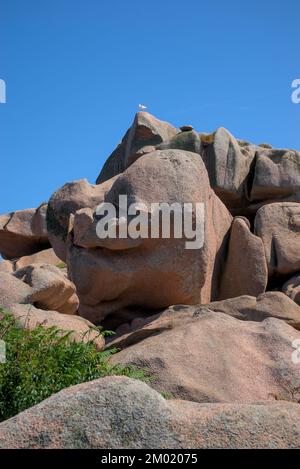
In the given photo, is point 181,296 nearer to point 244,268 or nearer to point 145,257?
point 145,257

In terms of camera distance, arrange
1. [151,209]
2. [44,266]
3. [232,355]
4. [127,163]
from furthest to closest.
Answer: [127,163], [151,209], [44,266], [232,355]

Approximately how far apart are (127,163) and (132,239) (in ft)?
22.0

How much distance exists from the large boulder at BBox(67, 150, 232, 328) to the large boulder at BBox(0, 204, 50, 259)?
8471 mm

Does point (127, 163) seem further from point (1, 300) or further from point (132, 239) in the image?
point (1, 300)

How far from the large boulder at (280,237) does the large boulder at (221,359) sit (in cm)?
333

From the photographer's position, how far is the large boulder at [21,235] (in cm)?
1948

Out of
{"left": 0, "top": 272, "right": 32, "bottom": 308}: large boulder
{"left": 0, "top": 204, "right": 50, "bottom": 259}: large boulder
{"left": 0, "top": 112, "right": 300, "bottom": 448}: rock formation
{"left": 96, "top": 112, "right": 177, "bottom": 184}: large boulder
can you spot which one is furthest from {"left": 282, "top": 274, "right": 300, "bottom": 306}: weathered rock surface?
{"left": 0, "top": 204, "right": 50, "bottom": 259}: large boulder

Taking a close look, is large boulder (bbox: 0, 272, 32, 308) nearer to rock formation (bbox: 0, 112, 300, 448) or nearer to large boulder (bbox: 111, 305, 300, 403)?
rock formation (bbox: 0, 112, 300, 448)

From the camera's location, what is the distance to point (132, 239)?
1041cm

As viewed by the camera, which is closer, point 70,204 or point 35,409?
point 35,409

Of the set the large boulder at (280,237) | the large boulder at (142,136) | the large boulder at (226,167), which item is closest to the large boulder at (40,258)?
the large boulder at (142,136)

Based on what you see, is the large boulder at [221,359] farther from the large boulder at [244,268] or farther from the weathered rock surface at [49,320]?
the large boulder at [244,268]

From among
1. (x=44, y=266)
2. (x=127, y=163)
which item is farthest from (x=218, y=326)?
(x=127, y=163)

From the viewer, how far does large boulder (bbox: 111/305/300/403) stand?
24.3ft
